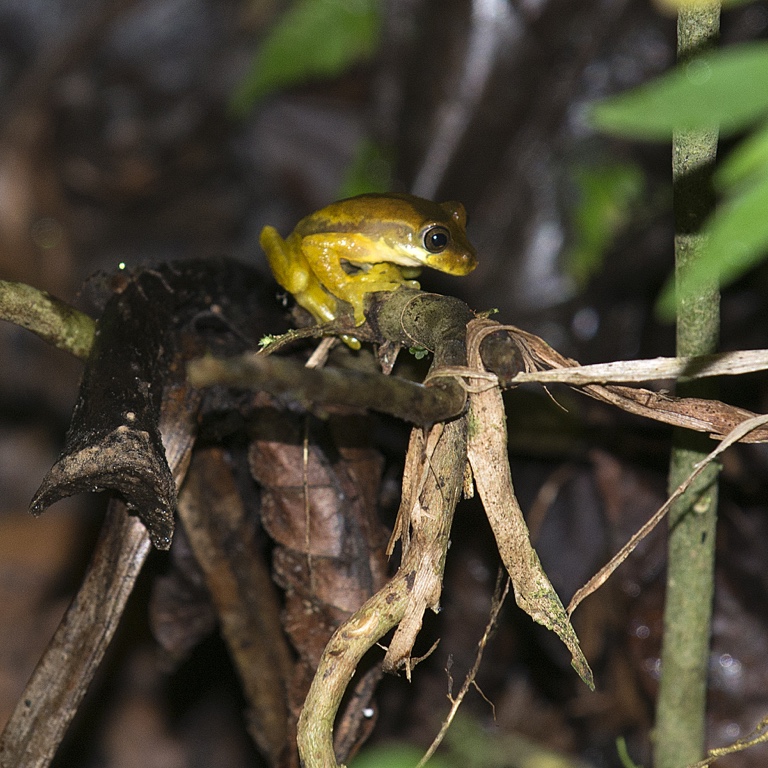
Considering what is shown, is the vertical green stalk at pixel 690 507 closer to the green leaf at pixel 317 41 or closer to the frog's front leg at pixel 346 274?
the frog's front leg at pixel 346 274

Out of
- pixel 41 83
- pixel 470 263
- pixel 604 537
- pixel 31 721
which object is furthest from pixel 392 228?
pixel 41 83

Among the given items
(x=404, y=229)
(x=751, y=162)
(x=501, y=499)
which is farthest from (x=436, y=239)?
(x=751, y=162)

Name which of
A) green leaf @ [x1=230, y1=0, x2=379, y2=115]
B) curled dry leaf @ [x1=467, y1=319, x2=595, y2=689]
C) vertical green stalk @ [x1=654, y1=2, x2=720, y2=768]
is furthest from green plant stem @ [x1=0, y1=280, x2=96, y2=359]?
green leaf @ [x1=230, y1=0, x2=379, y2=115]

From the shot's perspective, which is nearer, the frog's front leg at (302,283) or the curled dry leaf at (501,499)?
the curled dry leaf at (501,499)

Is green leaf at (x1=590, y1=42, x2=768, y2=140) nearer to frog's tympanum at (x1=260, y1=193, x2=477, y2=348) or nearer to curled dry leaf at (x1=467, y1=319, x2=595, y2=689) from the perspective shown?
curled dry leaf at (x1=467, y1=319, x2=595, y2=689)

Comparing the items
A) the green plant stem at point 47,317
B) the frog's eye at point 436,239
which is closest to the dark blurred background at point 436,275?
the green plant stem at point 47,317

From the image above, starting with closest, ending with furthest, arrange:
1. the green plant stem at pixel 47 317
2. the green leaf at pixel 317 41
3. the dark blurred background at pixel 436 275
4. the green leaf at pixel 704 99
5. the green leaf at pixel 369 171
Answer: the green leaf at pixel 704 99
the green plant stem at pixel 47 317
the dark blurred background at pixel 436 275
the green leaf at pixel 369 171
the green leaf at pixel 317 41

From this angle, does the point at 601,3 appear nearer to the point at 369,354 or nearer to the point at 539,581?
the point at 369,354
